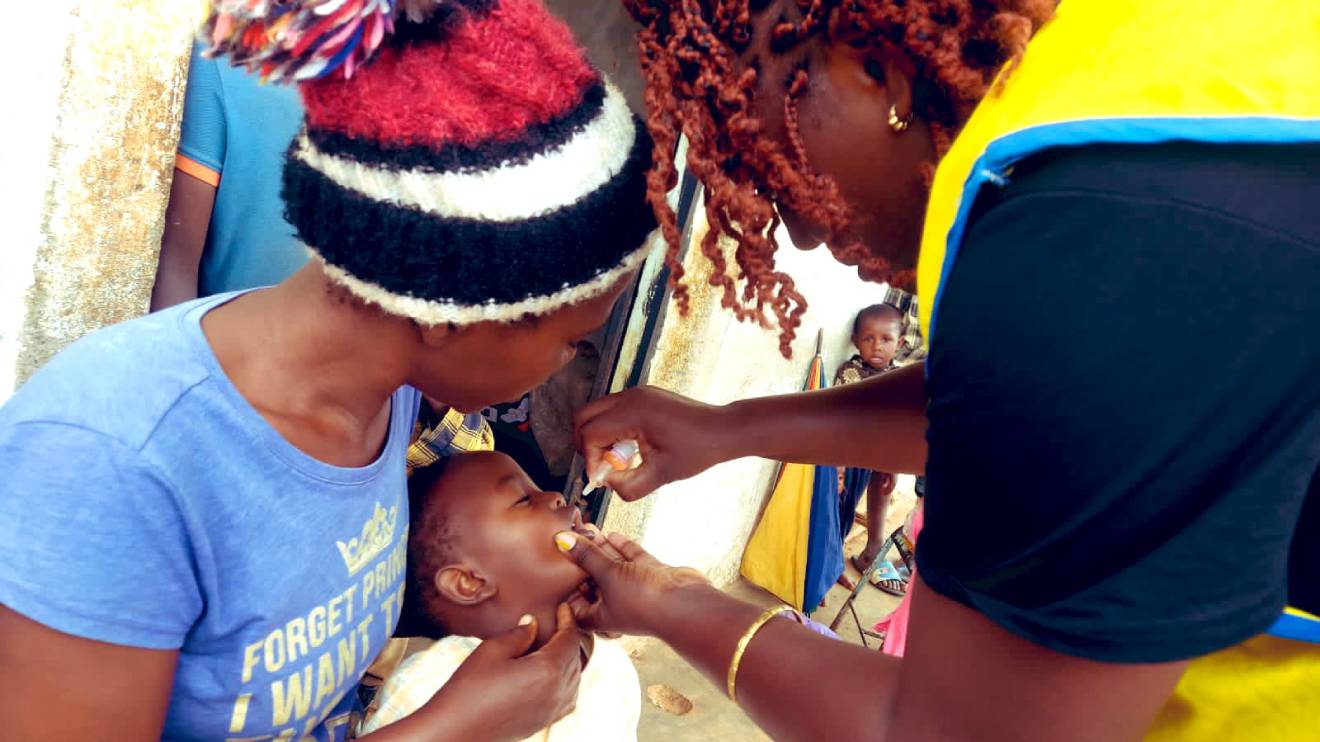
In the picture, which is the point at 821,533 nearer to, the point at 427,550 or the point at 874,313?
the point at 874,313

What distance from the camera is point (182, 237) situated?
78.7 inches

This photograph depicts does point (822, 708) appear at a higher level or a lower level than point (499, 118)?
lower

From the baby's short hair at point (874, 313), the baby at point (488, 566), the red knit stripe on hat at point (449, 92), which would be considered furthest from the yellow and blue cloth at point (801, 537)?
the red knit stripe on hat at point (449, 92)

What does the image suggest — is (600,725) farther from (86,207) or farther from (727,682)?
(86,207)

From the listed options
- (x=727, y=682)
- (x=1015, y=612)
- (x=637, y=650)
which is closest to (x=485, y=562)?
(x=727, y=682)

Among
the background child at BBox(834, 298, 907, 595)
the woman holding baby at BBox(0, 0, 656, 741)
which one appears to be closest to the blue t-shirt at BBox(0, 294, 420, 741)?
the woman holding baby at BBox(0, 0, 656, 741)

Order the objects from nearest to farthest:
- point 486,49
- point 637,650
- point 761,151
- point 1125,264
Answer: point 1125,264, point 486,49, point 761,151, point 637,650

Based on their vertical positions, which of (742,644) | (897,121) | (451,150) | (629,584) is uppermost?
(897,121)

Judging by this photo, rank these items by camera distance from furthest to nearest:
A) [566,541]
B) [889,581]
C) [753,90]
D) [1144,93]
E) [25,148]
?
[889,581]
[566,541]
[25,148]
[753,90]
[1144,93]

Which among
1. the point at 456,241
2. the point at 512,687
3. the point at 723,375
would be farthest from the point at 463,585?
the point at 723,375

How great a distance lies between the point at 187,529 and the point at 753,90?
3.25 feet

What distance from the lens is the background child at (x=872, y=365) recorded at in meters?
5.32

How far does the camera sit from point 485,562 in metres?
2.18

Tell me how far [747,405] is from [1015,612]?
1.16 metres
